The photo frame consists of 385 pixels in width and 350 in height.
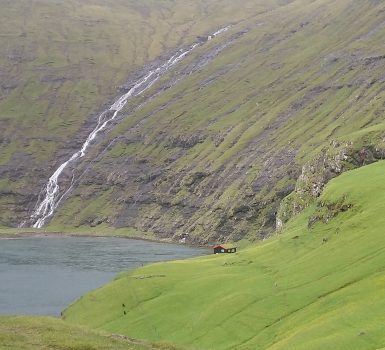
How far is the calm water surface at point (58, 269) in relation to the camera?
108 meters

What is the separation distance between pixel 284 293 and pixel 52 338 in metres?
25.6

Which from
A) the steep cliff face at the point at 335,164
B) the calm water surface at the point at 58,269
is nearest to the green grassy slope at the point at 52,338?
the calm water surface at the point at 58,269

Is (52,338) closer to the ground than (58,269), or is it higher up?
higher up

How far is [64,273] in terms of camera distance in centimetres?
14125

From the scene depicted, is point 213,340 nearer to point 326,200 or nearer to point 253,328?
point 253,328

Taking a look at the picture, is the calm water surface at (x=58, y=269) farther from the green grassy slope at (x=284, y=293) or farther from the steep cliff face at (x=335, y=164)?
the steep cliff face at (x=335, y=164)

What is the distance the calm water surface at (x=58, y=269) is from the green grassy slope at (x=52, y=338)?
47.7 metres

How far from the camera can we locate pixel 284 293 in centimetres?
6156

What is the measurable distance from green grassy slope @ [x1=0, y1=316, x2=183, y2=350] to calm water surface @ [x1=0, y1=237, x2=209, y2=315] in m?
47.7

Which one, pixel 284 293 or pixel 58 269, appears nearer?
pixel 284 293

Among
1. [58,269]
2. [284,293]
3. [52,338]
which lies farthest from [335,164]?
[52,338]

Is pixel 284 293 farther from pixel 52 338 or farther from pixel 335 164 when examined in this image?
pixel 335 164

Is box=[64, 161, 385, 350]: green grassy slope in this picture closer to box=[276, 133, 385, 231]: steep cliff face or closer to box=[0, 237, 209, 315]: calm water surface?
box=[0, 237, 209, 315]: calm water surface

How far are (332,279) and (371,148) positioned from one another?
72429 mm
